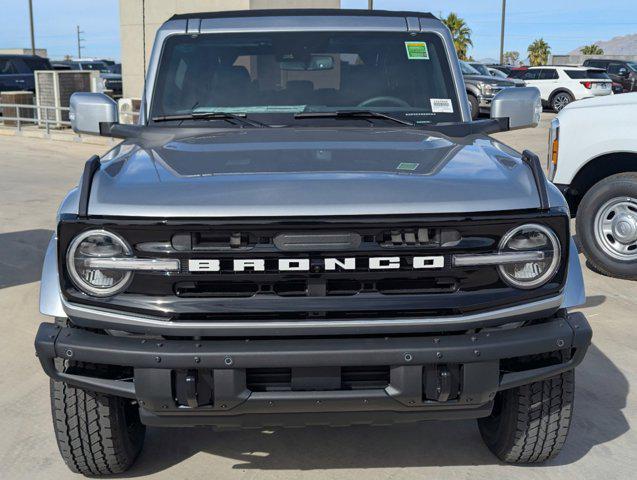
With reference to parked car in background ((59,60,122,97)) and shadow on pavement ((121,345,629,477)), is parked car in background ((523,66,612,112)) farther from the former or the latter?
shadow on pavement ((121,345,629,477))

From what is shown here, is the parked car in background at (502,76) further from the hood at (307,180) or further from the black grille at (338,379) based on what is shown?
the black grille at (338,379)

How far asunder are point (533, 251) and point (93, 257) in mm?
1544

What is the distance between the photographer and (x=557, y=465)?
368 centimetres

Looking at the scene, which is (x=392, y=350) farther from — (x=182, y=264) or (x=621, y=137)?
(x=621, y=137)

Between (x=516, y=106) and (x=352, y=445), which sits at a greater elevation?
(x=516, y=106)

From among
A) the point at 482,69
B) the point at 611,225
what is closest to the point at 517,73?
the point at 482,69

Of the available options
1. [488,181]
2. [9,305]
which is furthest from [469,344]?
[9,305]

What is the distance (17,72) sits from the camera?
2720 cm

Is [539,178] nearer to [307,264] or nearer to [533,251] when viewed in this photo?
[533,251]

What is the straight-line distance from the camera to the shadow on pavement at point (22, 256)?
7.00 meters

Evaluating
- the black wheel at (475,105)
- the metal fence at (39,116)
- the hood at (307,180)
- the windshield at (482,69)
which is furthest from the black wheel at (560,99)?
the hood at (307,180)

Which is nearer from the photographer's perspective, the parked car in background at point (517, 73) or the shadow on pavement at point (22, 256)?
the shadow on pavement at point (22, 256)

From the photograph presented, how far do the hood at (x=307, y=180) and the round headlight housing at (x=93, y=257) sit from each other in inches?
3.6

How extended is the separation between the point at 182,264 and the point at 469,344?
1021 millimetres
